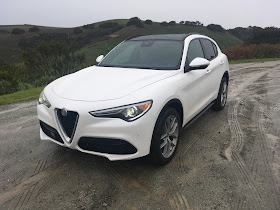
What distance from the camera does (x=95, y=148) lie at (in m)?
2.86

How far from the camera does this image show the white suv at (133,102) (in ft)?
8.97

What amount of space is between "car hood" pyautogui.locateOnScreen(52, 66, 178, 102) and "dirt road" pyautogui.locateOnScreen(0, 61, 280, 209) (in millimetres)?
1031

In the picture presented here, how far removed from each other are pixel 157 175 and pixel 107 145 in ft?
2.64

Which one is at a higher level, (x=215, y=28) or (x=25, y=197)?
(x=215, y=28)

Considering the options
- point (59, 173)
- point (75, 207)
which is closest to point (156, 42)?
point (59, 173)

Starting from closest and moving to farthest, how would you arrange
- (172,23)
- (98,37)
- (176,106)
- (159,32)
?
(176,106)
(98,37)
(159,32)
(172,23)

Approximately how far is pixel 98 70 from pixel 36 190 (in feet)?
6.62

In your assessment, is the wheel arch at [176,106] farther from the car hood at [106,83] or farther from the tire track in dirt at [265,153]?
the tire track in dirt at [265,153]

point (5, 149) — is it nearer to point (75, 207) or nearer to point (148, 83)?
point (75, 207)

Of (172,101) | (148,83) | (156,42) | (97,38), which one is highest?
(156,42)

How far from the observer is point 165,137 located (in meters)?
3.20

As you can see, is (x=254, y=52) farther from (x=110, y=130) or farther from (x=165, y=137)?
(x=110, y=130)

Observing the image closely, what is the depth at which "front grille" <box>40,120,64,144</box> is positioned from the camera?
305 centimetres

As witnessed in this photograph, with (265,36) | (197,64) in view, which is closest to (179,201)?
(197,64)
